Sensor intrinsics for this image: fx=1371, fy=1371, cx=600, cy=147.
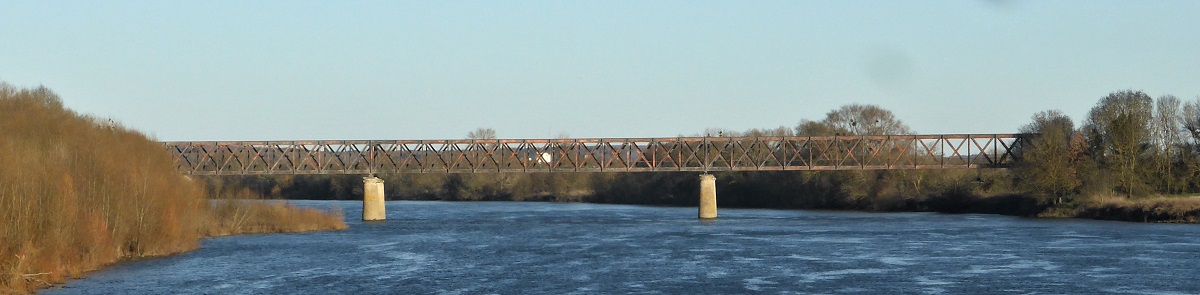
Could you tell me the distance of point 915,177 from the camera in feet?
368

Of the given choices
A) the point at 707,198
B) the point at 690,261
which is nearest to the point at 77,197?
the point at 690,261

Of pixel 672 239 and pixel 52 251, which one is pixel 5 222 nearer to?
pixel 52 251

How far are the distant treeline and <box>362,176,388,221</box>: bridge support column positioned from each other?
36780 millimetres

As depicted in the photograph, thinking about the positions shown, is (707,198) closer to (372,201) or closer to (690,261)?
(372,201)

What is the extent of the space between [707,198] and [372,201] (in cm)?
2321

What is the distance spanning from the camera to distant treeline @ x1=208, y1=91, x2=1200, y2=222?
281 feet

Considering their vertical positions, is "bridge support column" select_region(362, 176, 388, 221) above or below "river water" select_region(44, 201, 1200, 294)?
above

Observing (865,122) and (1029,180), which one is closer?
(1029,180)

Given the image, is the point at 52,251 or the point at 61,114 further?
the point at 61,114

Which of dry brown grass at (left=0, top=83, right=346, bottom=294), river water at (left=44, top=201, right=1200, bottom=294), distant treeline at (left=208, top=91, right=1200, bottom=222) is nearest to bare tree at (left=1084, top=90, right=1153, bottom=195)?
distant treeline at (left=208, top=91, right=1200, bottom=222)

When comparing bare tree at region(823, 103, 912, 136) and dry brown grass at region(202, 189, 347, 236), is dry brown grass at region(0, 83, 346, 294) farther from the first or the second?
bare tree at region(823, 103, 912, 136)

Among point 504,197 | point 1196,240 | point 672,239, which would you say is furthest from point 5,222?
point 504,197

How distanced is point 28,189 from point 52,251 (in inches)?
105

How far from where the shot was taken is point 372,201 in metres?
93.5
